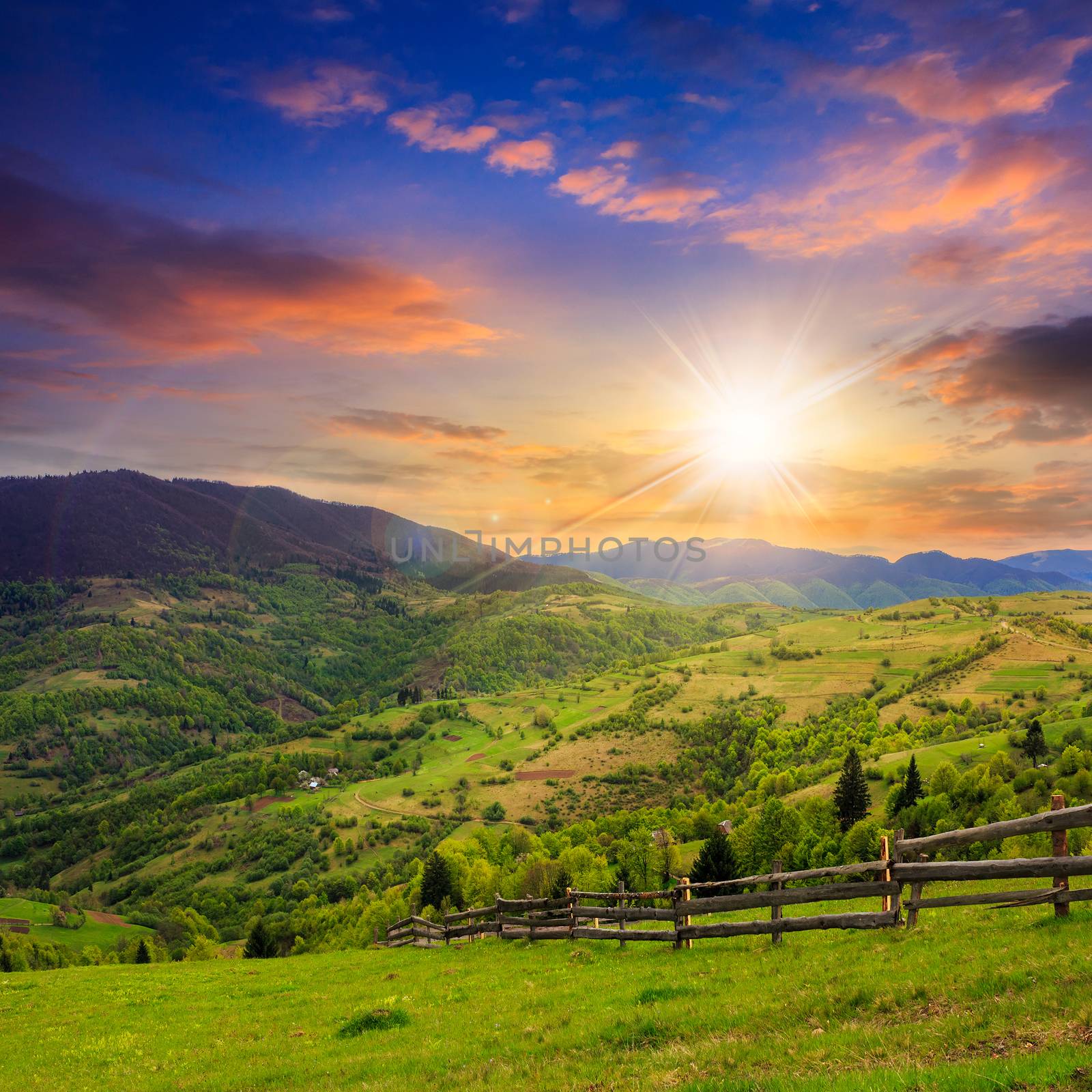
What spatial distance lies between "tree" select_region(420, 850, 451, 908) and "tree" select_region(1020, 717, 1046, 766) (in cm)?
8637

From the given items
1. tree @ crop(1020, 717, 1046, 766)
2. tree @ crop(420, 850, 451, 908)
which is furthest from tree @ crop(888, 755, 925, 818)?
tree @ crop(420, 850, 451, 908)

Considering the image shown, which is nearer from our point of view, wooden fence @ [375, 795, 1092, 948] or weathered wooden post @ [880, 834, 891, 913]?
wooden fence @ [375, 795, 1092, 948]

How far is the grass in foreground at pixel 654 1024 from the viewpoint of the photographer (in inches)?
336

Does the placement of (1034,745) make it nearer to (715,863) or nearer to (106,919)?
(715,863)

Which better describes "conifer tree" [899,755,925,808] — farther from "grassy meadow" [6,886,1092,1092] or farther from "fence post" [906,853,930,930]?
"fence post" [906,853,930,930]

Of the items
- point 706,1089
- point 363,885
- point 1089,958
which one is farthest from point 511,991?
point 363,885

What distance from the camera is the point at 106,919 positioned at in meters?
169

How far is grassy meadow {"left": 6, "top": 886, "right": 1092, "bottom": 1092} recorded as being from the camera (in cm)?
852

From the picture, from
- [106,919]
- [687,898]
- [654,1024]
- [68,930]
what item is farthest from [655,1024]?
[106,919]

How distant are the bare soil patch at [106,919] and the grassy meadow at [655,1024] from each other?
185 m

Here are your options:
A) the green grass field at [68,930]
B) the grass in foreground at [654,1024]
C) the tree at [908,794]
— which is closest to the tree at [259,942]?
the grass in foreground at [654,1024]

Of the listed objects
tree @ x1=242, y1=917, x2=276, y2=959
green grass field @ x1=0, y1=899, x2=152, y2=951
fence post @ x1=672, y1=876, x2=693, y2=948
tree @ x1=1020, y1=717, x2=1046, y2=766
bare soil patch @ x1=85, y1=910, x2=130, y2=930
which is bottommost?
bare soil patch @ x1=85, y1=910, x2=130, y2=930

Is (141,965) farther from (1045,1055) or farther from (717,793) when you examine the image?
(717,793)

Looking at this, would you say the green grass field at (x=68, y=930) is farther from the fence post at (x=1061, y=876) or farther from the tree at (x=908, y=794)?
the fence post at (x=1061, y=876)
